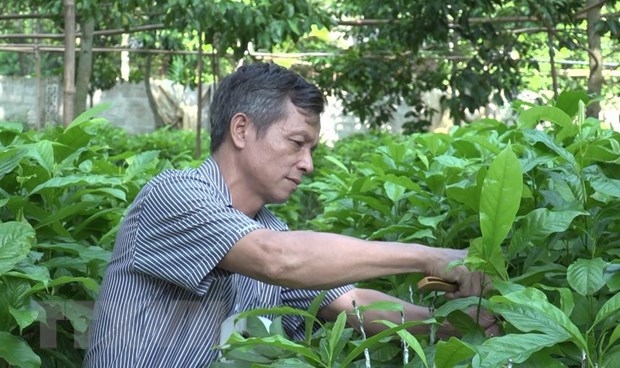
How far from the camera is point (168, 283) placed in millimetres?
2506

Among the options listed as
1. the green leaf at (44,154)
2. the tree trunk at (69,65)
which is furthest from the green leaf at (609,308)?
the tree trunk at (69,65)

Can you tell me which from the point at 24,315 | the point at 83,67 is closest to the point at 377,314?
the point at 24,315

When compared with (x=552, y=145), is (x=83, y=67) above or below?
below

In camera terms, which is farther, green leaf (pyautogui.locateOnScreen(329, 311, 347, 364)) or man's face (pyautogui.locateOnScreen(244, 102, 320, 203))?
man's face (pyautogui.locateOnScreen(244, 102, 320, 203))

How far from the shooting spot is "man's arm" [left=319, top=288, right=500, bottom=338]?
7.59 feet

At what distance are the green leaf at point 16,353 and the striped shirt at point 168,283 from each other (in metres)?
0.24

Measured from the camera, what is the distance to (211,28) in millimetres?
7156

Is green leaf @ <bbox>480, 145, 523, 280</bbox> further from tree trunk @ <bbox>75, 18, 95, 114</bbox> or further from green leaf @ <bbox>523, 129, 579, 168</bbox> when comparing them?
tree trunk @ <bbox>75, 18, 95, 114</bbox>

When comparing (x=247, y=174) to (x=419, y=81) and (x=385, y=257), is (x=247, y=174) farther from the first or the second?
(x=419, y=81)

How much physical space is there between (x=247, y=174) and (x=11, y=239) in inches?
25.3

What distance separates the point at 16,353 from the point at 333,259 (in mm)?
713

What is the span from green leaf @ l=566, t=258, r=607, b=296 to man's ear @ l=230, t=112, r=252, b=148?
0.97 meters

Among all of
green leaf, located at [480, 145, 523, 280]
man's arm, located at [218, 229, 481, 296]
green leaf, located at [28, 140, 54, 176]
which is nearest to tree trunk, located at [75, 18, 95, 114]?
green leaf, located at [28, 140, 54, 176]

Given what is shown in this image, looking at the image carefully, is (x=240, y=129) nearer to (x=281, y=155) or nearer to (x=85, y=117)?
(x=281, y=155)
